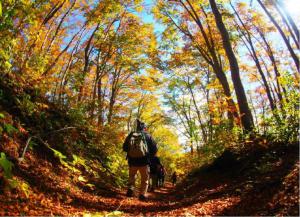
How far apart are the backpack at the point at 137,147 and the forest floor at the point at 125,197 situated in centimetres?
104

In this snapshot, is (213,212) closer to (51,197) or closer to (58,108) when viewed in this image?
(51,197)

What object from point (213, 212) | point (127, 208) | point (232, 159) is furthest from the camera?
point (232, 159)

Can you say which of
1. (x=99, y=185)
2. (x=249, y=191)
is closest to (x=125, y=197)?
(x=99, y=185)

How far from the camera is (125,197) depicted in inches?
282

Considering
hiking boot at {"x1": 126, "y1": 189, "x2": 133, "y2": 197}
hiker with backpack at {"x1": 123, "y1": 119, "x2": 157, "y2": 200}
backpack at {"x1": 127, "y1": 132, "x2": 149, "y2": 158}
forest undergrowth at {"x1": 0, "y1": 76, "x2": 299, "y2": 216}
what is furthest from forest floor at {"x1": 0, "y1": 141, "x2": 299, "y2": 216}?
backpack at {"x1": 127, "y1": 132, "x2": 149, "y2": 158}

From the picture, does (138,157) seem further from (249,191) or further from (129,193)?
(249,191)

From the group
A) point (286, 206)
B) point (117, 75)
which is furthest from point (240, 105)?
point (117, 75)

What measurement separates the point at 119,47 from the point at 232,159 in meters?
11.1

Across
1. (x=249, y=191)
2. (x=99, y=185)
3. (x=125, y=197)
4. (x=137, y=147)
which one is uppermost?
(x=137, y=147)

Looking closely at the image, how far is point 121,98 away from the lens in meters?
33.4

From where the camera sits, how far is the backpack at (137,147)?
7.42 metres

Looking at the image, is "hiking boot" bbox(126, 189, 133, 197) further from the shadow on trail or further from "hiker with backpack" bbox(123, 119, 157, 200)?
the shadow on trail

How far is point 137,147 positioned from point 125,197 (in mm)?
1195

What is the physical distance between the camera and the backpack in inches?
292
